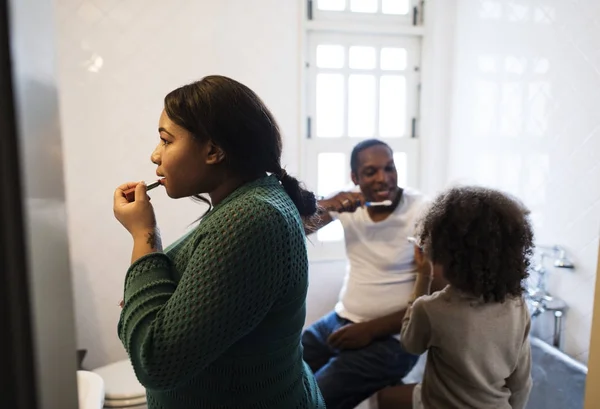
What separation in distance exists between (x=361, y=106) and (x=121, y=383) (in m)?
1.48

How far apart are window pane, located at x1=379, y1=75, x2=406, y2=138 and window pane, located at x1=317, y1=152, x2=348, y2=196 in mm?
236

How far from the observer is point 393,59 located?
2.25m

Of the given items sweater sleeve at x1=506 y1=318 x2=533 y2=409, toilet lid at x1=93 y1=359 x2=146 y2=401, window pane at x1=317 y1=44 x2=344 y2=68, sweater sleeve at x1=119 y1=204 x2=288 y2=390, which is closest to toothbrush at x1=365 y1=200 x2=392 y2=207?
sweater sleeve at x1=506 y1=318 x2=533 y2=409

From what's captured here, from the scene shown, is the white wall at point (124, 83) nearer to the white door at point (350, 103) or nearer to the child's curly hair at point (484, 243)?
the white door at point (350, 103)

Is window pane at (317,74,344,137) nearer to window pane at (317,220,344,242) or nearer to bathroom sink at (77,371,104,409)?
window pane at (317,220,344,242)

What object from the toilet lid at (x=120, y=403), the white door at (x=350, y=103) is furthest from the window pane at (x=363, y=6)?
the toilet lid at (x=120, y=403)

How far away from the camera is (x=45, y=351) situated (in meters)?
0.27

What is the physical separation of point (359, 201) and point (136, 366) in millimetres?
1124

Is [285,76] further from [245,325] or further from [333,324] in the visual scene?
[245,325]

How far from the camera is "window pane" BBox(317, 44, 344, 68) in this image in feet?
7.14

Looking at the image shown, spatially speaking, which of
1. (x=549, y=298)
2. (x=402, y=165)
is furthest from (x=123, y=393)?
(x=402, y=165)

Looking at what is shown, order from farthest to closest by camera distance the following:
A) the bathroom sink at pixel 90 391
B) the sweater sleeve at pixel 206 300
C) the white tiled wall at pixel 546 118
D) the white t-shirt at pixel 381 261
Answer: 1. the white t-shirt at pixel 381 261
2. the white tiled wall at pixel 546 118
3. the bathroom sink at pixel 90 391
4. the sweater sleeve at pixel 206 300

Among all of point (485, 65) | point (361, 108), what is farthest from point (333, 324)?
point (485, 65)

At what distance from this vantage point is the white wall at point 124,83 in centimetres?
190
